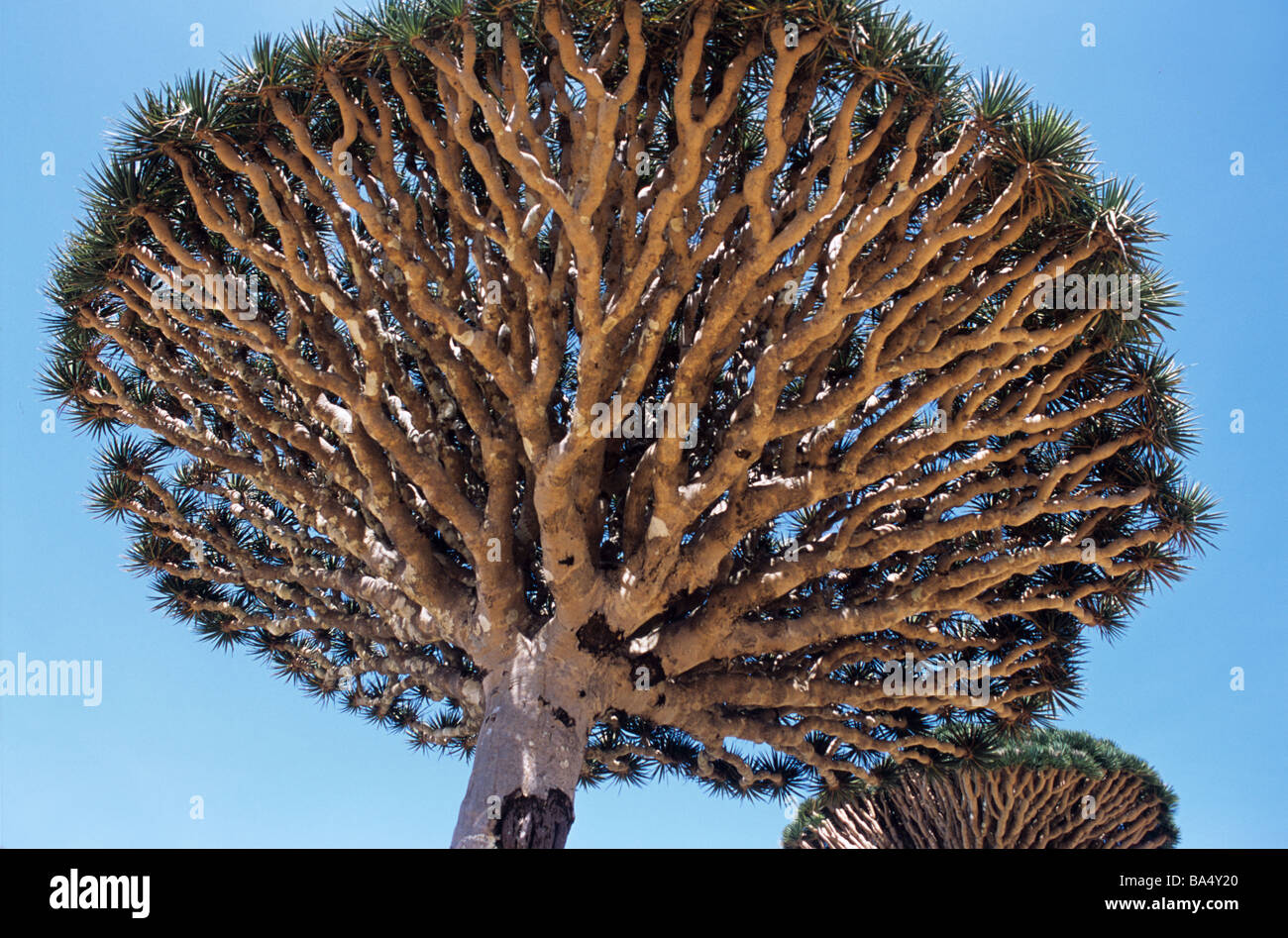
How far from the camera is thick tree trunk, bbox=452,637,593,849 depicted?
5.43 m

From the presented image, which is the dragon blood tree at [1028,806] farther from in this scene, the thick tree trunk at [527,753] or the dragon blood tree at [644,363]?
the thick tree trunk at [527,753]

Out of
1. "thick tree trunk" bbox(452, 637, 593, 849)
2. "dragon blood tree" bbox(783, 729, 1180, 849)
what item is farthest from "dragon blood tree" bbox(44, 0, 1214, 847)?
"dragon blood tree" bbox(783, 729, 1180, 849)

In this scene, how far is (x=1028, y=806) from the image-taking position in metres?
12.2

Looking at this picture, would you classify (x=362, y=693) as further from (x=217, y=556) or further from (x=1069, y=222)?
(x=1069, y=222)

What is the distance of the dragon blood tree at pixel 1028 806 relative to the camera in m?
12.1

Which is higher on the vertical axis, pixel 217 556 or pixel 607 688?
pixel 217 556

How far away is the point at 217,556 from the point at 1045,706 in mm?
7345

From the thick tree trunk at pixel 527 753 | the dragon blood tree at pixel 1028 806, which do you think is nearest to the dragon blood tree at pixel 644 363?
the thick tree trunk at pixel 527 753

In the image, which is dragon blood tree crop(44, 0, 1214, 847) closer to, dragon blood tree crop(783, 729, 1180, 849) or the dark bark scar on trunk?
the dark bark scar on trunk

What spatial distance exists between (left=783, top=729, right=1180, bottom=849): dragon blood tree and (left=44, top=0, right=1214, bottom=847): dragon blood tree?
187 inches

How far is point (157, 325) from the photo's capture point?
6852mm

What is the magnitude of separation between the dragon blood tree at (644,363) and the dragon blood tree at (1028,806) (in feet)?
15.6

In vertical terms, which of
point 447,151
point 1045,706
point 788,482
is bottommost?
point 1045,706
